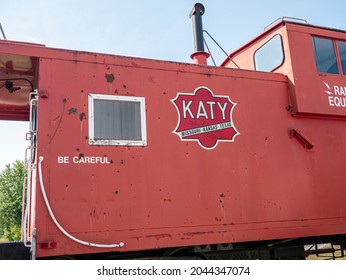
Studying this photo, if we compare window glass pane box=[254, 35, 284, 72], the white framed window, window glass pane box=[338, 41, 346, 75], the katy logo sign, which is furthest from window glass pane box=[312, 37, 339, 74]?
the white framed window

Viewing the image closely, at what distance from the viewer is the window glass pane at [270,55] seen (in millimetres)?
5205

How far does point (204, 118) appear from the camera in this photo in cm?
422

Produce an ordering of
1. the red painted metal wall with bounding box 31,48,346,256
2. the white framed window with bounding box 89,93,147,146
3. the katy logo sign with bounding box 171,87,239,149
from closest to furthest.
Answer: the red painted metal wall with bounding box 31,48,346,256, the white framed window with bounding box 89,93,147,146, the katy logo sign with bounding box 171,87,239,149

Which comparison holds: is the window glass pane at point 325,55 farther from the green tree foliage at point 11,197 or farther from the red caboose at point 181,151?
the green tree foliage at point 11,197

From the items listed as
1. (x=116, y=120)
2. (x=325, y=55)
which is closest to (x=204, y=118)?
(x=116, y=120)

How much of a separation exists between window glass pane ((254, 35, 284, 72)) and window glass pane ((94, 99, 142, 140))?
244 centimetres

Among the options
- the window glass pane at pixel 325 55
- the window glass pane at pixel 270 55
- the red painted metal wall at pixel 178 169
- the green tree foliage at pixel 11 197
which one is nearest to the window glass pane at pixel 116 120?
the red painted metal wall at pixel 178 169

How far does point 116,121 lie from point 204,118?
106cm

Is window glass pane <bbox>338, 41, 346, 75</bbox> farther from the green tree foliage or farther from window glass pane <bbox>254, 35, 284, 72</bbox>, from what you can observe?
the green tree foliage

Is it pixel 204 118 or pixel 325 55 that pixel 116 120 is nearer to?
pixel 204 118

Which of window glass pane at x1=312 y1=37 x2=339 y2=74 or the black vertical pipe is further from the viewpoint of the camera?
the black vertical pipe

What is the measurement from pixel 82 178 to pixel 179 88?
5.18ft

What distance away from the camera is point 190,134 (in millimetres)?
4152

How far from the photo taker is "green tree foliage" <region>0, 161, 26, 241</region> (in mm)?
34000
